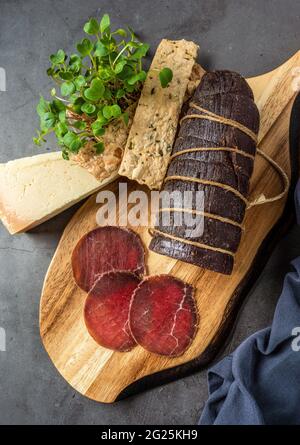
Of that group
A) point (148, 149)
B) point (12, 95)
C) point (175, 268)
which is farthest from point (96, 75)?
point (175, 268)

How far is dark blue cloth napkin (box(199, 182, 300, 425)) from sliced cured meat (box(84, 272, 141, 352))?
573mm

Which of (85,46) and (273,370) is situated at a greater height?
Answer: (85,46)

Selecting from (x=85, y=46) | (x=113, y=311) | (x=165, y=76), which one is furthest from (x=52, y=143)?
(x=113, y=311)

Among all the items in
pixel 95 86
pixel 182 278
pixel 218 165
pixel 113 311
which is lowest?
pixel 113 311

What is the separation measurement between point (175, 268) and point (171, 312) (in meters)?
0.22

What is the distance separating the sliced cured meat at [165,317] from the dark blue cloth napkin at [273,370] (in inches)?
11.5

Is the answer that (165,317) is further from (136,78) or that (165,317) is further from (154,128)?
(136,78)

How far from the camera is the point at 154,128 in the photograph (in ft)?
8.04

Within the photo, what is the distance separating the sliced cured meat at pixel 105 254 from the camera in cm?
268

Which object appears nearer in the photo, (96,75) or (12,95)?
(96,75)

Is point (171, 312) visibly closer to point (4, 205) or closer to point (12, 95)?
point (4, 205)

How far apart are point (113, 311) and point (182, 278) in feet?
1.28

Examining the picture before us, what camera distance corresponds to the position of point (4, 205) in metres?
2.72

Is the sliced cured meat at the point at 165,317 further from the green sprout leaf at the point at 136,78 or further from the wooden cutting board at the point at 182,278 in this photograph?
the green sprout leaf at the point at 136,78
